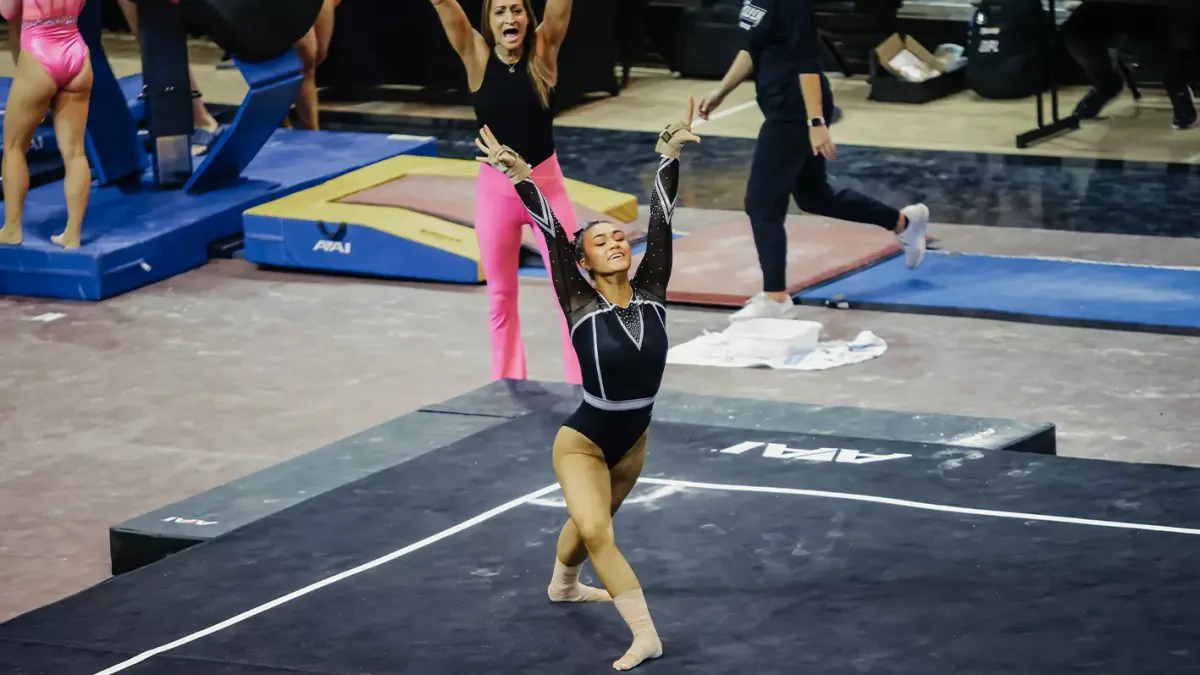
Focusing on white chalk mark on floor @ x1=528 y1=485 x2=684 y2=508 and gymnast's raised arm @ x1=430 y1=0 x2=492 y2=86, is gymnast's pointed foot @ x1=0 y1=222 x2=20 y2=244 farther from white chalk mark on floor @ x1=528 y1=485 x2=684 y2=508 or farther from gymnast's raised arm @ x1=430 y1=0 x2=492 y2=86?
white chalk mark on floor @ x1=528 y1=485 x2=684 y2=508

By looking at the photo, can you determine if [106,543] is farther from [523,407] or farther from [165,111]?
[165,111]

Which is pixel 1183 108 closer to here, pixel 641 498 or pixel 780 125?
pixel 780 125

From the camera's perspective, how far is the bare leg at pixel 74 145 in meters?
8.41

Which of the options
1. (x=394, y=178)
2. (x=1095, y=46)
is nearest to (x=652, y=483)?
(x=394, y=178)

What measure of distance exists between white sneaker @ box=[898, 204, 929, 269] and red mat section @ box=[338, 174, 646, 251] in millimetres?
1438

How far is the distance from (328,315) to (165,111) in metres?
2.07

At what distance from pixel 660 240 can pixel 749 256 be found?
4269 mm

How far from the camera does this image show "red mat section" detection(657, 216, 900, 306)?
26.8 ft

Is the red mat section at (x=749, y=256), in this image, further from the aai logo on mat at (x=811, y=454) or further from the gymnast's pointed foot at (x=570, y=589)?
the gymnast's pointed foot at (x=570, y=589)

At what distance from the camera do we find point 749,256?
8742 mm

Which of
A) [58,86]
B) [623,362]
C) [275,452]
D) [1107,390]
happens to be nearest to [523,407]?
[275,452]

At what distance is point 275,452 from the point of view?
6367 mm

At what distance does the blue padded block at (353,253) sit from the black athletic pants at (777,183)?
1.61 metres

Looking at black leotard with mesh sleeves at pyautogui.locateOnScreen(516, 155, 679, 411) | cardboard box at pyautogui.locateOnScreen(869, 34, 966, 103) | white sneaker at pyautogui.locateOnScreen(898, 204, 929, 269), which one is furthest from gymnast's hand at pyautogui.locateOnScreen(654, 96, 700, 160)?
cardboard box at pyautogui.locateOnScreen(869, 34, 966, 103)
